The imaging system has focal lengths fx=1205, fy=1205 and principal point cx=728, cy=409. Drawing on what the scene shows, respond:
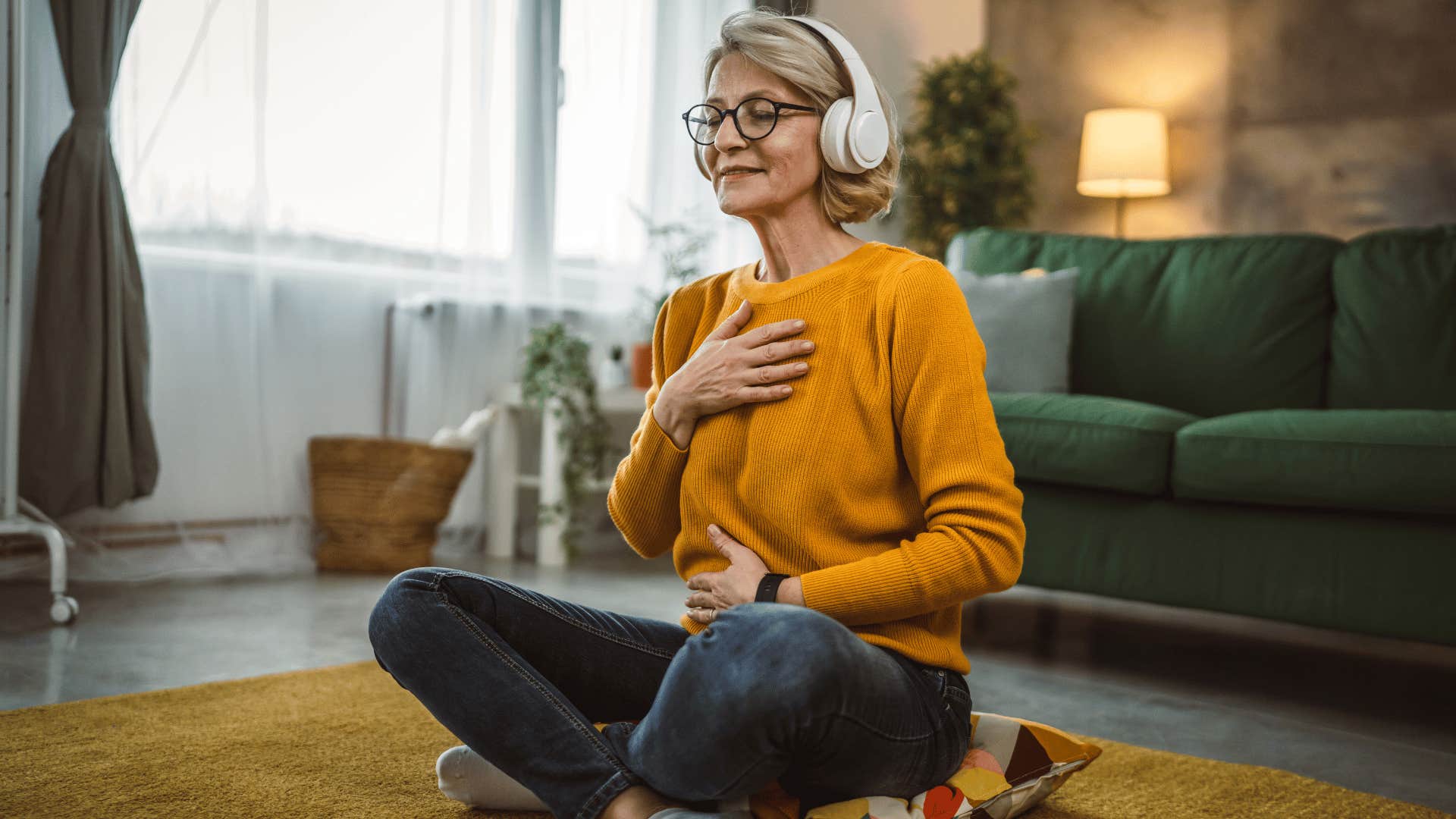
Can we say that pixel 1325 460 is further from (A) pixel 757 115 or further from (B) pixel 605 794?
(B) pixel 605 794

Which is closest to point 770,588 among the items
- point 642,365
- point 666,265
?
point 642,365

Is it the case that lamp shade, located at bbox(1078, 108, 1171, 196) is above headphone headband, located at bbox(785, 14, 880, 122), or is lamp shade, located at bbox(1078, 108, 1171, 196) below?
above

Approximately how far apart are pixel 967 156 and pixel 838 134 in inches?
142

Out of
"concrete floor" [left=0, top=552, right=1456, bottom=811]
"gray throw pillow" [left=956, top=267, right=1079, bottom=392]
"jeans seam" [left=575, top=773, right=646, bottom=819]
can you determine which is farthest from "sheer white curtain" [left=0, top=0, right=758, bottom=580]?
"jeans seam" [left=575, top=773, right=646, bottom=819]

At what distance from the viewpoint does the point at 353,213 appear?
3.40 meters

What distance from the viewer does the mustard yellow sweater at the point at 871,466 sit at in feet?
3.45

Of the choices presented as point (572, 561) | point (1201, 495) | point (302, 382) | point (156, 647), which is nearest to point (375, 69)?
point (302, 382)

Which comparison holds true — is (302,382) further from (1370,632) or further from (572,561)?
(1370,632)

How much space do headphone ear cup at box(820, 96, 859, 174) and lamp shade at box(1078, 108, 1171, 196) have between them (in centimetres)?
362

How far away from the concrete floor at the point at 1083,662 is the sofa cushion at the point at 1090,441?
0.37 m

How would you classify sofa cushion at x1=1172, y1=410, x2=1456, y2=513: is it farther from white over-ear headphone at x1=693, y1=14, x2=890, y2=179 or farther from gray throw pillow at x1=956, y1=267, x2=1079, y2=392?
white over-ear headphone at x1=693, y1=14, x2=890, y2=179

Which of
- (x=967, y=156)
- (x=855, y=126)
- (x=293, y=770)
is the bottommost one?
(x=293, y=770)

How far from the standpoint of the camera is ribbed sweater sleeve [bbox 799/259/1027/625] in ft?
3.42

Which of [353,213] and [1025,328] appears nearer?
[1025,328]
